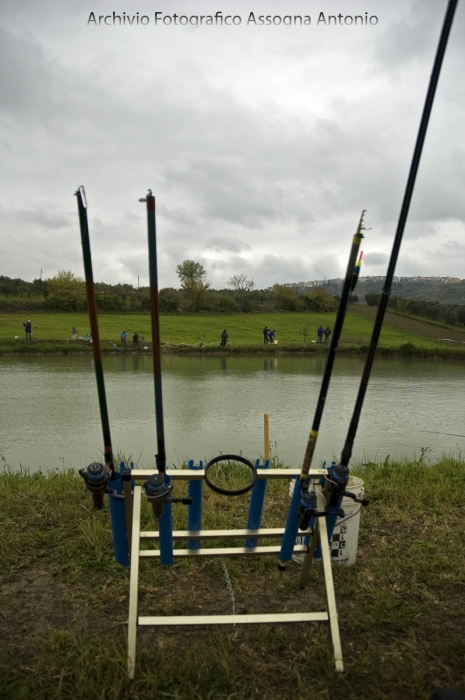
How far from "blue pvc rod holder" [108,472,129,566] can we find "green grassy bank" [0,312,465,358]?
30.5m

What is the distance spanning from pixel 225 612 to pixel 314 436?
45.4 inches

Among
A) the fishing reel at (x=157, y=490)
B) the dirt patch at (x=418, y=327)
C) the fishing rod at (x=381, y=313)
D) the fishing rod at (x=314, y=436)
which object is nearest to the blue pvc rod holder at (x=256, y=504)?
the fishing rod at (x=314, y=436)

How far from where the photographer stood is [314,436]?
103 inches

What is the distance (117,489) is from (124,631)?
721 mm

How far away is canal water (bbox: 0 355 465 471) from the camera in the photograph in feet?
31.4

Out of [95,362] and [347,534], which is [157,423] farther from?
[347,534]

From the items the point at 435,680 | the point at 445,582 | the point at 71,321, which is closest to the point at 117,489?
the point at 435,680

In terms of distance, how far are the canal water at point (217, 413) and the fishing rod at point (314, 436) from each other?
14.2ft

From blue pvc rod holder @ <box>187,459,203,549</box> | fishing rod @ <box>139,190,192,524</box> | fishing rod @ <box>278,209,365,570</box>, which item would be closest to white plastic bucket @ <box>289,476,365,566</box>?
fishing rod @ <box>278,209,365,570</box>

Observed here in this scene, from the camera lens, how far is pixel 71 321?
46500 millimetres

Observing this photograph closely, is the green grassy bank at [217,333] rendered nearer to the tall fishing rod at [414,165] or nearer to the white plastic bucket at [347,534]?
the white plastic bucket at [347,534]

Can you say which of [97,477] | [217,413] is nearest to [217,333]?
[217,413]

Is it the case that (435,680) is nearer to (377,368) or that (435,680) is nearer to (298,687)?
(298,687)

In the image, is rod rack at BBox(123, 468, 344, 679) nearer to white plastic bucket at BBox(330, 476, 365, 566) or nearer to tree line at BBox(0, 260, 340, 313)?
white plastic bucket at BBox(330, 476, 365, 566)
